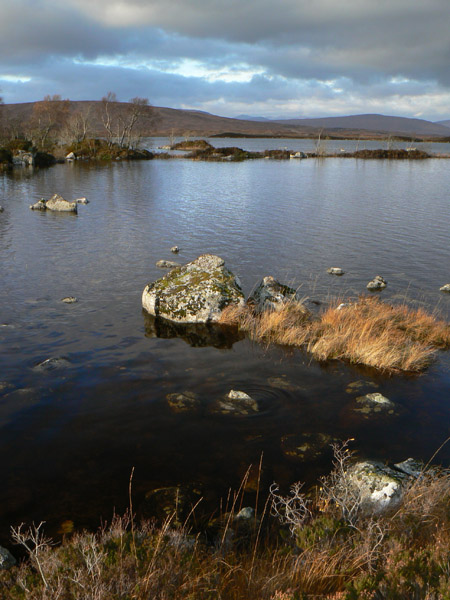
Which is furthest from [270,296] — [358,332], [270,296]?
[358,332]

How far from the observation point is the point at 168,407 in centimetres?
1047

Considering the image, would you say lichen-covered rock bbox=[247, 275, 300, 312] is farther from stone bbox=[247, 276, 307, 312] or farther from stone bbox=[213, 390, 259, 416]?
stone bbox=[213, 390, 259, 416]

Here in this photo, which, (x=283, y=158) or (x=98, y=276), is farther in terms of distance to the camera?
(x=283, y=158)

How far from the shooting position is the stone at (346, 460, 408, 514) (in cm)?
703

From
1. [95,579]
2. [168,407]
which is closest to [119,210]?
[168,407]

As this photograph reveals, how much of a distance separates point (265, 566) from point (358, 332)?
30.8ft

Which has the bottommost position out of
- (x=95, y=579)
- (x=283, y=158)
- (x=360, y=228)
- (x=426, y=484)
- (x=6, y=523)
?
(x=6, y=523)

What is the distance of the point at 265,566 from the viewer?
5.40 metres

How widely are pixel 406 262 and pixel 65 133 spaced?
9837 centimetres

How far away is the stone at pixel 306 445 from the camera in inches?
350

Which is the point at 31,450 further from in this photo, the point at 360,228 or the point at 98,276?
the point at 360,228

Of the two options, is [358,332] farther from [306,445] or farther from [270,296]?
[306,445]

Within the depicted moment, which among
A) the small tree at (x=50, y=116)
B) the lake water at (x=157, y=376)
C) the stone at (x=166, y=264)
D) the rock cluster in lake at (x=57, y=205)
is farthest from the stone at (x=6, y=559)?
the small tree at (x=50, y=116)

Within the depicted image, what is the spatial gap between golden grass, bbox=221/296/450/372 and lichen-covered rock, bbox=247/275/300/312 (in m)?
0.38
